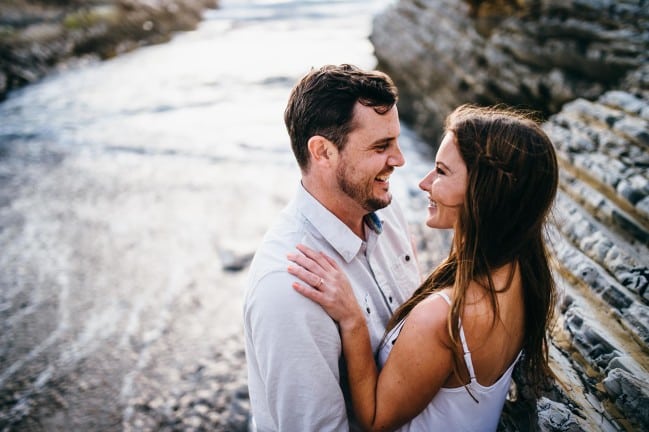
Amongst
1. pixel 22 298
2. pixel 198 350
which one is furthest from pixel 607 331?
pixel 22 298

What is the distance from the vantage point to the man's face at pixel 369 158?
7.65 ft

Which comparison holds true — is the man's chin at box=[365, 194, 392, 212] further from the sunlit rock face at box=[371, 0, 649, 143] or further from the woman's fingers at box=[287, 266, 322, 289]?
the sunlit rock face at box=[371, 0, 649, 143]

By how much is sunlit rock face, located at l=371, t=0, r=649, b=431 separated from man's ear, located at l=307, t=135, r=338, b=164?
1.27 metres

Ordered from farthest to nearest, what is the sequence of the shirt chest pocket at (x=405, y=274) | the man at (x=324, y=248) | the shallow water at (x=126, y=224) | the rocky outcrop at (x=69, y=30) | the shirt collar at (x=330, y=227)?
the rocky outcrop at (x=69, y=30) → the shallow water at (x=126, y=224) → the shirt chest pocket at (x=405, y=274) → the shirt collar at (x=330, y=227) → the man at (x=324, y=248)

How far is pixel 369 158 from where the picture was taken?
239cm

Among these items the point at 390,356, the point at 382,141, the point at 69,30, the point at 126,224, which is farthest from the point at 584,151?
the point at 69,30

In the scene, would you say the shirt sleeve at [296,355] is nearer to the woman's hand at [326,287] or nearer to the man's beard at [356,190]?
the woman's hand at [326,287]

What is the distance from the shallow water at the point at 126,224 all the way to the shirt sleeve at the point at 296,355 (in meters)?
2.43

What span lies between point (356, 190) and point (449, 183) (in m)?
0.55

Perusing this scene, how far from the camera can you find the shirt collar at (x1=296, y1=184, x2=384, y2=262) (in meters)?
2.25

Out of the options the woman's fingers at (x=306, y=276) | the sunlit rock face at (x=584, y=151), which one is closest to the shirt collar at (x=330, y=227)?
the woman's fingers at (x=306, y=276)

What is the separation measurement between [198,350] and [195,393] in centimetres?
61

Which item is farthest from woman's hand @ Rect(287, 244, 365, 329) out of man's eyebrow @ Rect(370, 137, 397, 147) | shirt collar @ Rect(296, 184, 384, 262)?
man's eyebrow @ Rect(370, 137, 397, 147)

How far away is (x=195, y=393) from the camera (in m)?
3.99
